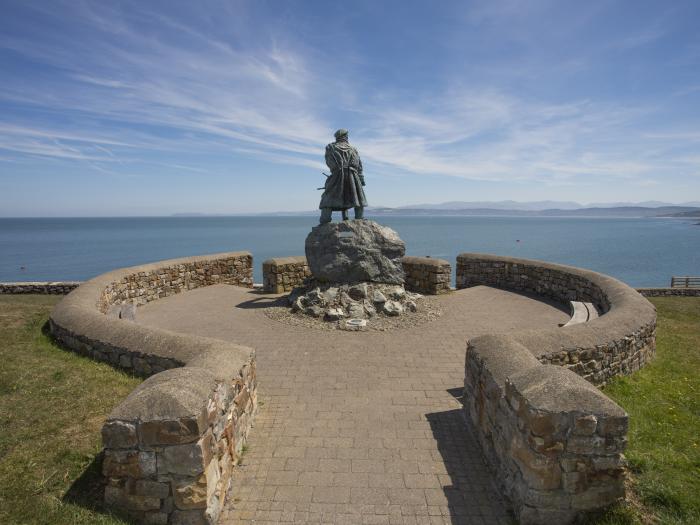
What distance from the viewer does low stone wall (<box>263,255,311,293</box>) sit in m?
13.8

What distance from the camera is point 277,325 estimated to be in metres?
9.77

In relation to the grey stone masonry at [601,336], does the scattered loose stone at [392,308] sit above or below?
below

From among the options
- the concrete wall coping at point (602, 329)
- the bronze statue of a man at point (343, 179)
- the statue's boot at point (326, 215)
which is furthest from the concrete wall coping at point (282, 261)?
the concrete wall coping at point (602, 329)

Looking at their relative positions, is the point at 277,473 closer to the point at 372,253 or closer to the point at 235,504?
the point at 235,504

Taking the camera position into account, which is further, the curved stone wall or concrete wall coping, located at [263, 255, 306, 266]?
concrete wall coping, located at [263, 255, 306, 266]

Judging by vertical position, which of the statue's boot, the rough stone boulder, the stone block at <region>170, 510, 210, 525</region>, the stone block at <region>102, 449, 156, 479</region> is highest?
the statue's boot

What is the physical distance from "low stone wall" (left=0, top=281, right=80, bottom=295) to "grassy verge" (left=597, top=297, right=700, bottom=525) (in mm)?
18431

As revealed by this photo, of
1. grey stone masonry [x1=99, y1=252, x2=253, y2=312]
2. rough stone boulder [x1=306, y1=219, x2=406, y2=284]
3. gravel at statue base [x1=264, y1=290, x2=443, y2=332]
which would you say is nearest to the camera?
gravel at statue base [x1=264, y1=290, x2=443, y2=332]

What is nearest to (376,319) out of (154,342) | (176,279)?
(154,342)

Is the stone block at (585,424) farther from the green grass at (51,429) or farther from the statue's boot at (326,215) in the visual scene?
the statue's boot at (326,215)

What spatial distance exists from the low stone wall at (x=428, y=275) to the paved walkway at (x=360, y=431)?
11.5 ft

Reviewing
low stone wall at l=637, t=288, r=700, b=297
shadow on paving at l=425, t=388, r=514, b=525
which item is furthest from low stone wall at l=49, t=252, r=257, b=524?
low stone wall at l=637, t=288, r=700, b=297

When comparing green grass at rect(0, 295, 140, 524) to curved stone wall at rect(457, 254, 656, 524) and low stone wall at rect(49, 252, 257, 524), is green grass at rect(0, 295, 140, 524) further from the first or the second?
curved stone wall at rect(457, 254, 656, 524)

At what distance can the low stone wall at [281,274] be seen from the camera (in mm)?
13844
